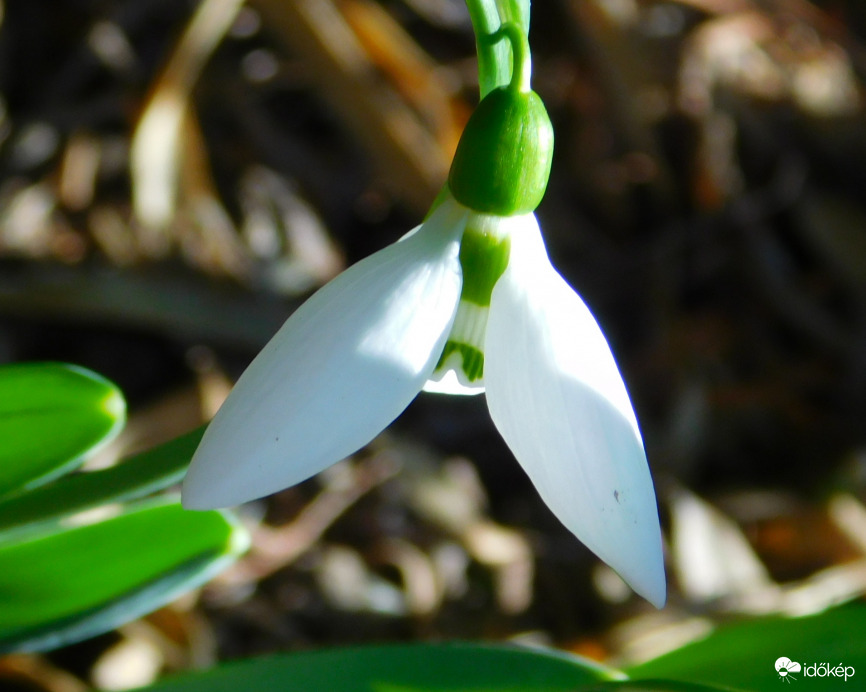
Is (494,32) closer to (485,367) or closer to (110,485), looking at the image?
(485,367)

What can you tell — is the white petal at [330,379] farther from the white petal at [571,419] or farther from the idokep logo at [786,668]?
the idokep logo at [786,668]

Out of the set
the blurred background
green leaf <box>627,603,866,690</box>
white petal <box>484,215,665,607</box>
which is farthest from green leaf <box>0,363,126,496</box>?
the blurred background

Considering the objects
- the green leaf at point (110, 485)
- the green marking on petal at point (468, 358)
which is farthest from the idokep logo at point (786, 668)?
the green leaf at point (110, 485)

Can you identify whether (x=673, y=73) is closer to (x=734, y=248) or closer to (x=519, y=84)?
(x=734, y=248)

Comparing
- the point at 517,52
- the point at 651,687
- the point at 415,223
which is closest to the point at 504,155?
the point at 517,52

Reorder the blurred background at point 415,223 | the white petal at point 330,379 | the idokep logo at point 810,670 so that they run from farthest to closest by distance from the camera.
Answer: the blurred background at point 415,223 → the idokep logo at point 810,670 → the white petal at point 330,379
